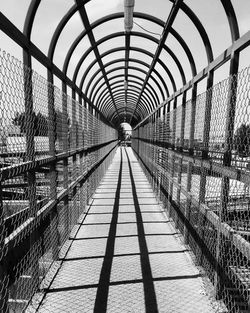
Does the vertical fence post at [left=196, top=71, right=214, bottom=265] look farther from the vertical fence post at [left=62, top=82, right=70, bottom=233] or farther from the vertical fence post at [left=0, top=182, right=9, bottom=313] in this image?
the vertical fence post at [left=0, top=182, right=9, bottom=313]

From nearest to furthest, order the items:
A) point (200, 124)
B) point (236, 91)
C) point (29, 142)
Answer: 1. point (236, 91)
2. point (29, 142)
3. point (200, 124)

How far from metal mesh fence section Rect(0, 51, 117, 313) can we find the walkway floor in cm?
28

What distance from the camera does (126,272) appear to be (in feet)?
11.1

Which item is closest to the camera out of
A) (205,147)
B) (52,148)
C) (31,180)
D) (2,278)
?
(2,278)

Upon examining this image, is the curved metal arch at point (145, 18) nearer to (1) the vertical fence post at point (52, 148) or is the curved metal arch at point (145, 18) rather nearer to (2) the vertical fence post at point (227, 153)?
(1) the vertical fence post at point (52, 148)

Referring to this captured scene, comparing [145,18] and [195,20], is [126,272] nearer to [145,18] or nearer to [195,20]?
[195,20]

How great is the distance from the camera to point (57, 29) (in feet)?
12.3

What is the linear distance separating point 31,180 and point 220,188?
1878 mm

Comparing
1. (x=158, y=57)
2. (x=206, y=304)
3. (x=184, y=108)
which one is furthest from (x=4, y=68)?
(x=158, y=57)

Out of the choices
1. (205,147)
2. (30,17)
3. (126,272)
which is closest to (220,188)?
(205,147)

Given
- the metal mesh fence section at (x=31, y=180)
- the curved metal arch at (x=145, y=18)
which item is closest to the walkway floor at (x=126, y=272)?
the metal mesh fence section at (x=31, y=180)

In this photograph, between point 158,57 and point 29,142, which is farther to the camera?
point 158,57

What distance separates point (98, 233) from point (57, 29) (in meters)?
3.20

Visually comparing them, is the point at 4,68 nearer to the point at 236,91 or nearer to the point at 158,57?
the point at 236,91
